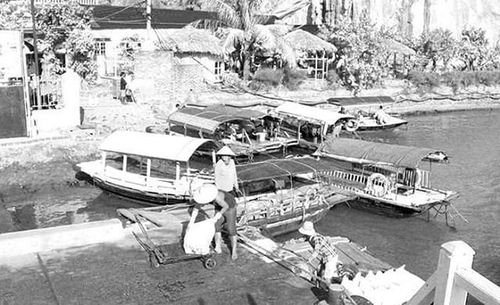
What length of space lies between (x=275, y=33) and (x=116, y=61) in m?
10.4

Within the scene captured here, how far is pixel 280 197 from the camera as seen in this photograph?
1712cm

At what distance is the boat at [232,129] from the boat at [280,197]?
6024 mm

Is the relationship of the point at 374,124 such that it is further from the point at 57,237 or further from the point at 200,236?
the point at 57,237

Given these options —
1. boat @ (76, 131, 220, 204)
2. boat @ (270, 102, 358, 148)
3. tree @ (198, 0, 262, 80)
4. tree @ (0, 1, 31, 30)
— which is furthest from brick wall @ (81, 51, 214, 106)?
boat @ (76, 131, 220, 204)

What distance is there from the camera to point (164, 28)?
37844 millimetres

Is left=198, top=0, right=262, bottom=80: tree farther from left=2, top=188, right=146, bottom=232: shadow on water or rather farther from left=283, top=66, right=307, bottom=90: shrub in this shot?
left=2, top=188, right=146, bottom=232: shadow on water

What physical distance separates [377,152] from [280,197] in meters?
4.44

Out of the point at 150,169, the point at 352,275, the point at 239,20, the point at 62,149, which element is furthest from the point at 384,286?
the point at 239,20

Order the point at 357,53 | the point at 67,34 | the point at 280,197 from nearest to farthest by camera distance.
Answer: the point at 280,197, the point at 67,34, the point at 357,53

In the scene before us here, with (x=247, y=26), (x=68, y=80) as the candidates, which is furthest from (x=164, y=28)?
(x=68, y=80)

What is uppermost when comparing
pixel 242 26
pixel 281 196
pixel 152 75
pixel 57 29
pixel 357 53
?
pixel 242 26

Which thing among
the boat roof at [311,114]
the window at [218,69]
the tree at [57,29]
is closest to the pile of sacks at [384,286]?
the boat roof at [311,114]

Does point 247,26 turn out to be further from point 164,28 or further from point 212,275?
point 212,275

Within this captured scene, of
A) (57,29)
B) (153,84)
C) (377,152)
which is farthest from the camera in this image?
(57,29)
